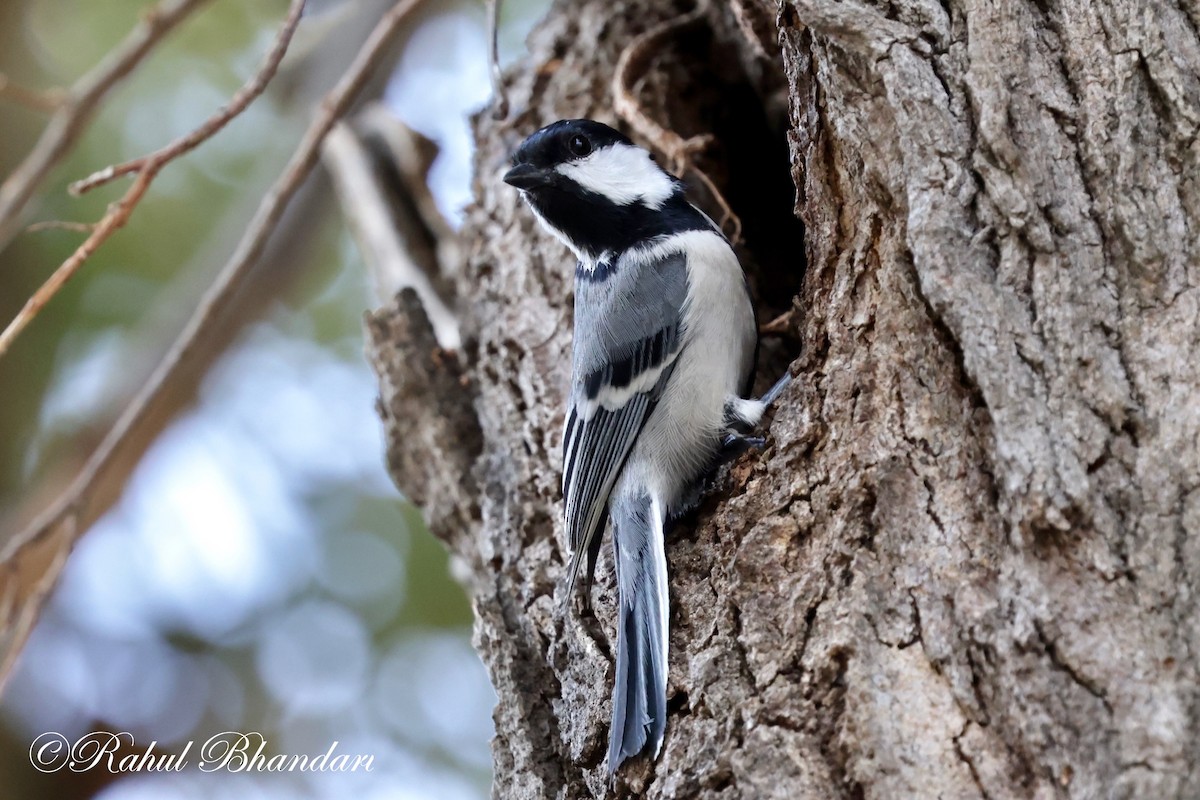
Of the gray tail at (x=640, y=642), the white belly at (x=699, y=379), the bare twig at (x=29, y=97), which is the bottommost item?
the gray tail at (x=640, y=642)

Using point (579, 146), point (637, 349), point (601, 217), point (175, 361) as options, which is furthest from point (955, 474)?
point (175, 361)

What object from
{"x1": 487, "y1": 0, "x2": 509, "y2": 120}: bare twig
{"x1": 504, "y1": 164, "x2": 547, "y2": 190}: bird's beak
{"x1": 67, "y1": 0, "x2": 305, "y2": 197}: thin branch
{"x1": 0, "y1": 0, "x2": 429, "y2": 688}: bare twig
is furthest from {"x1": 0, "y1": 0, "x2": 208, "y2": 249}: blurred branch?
{"x1": 504, "y1": 164, "x2": 547, "y2": 190}: bird's beak

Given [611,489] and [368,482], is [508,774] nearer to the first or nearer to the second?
[611,489]

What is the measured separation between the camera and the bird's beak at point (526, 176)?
8.94 feet

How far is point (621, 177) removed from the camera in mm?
2857

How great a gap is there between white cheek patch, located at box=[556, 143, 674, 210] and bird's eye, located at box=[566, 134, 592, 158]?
18 millimetres

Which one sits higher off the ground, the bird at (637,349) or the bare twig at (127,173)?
the bare twig at (127,173)

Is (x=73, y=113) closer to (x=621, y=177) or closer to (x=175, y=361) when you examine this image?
(x=175, y=361)

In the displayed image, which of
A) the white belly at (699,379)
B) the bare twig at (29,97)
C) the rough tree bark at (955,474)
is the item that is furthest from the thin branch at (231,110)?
the rough tree bark at (955,474)

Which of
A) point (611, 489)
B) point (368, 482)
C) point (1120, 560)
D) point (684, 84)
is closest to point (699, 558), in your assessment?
point (611, 489)

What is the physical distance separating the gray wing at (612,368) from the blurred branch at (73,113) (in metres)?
1.43

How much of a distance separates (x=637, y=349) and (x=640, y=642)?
0.86m

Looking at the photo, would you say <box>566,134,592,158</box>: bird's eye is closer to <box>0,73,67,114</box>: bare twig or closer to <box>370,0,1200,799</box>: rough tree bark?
<box>370,0,1200,799</box>: rough tree bark

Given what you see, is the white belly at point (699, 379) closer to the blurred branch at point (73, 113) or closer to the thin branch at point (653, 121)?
the thin branch at point (653, 121)
